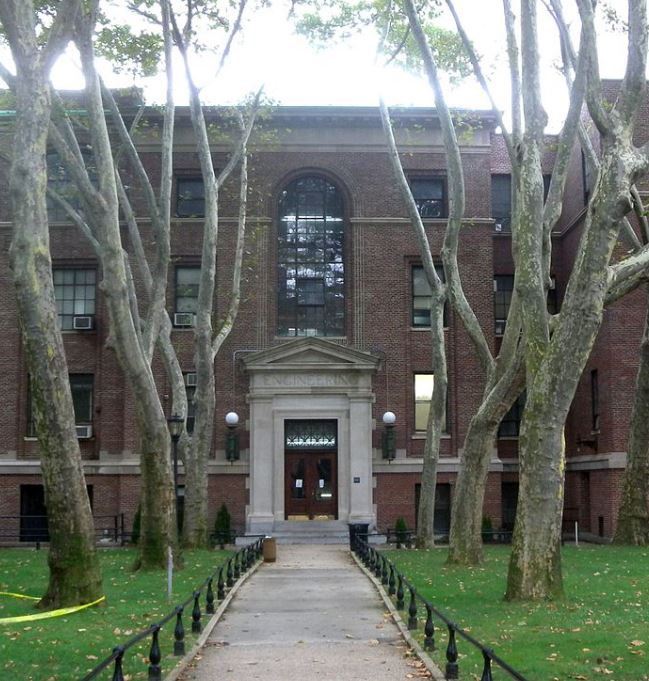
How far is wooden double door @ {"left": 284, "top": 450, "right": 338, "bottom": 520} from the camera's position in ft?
122

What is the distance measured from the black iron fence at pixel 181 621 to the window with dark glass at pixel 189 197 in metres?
14.6

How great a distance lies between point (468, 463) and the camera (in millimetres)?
23078

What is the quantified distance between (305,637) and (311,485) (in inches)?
912

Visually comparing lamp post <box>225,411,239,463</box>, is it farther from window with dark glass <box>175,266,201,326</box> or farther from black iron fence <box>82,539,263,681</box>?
black iron fence <box>82,539,263,681</box>

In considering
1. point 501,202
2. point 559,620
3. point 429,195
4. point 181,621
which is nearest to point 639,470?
point 429,195

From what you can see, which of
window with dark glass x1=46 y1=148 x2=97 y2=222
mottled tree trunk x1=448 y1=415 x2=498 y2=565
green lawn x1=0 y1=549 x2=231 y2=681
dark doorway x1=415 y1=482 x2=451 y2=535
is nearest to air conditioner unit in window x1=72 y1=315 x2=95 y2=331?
window with dark glass x1=46 y1=148 x2=97 y2=222

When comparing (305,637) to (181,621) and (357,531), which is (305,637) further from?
(357,531)

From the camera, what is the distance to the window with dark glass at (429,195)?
128 ft

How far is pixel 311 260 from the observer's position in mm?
38875

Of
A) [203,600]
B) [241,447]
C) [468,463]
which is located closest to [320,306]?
[241,447]

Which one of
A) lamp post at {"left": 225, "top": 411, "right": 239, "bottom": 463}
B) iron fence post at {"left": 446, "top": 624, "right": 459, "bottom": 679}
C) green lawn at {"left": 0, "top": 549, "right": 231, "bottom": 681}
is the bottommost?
green lawn at {"left": 0, "top": 549, "right": 231, "bottom": 681}

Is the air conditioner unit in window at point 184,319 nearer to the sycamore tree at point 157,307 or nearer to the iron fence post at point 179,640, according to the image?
the sycamore tree at point 157,307

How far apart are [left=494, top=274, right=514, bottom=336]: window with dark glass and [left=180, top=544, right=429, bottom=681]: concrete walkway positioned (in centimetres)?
1864

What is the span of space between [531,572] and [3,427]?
26.2m
